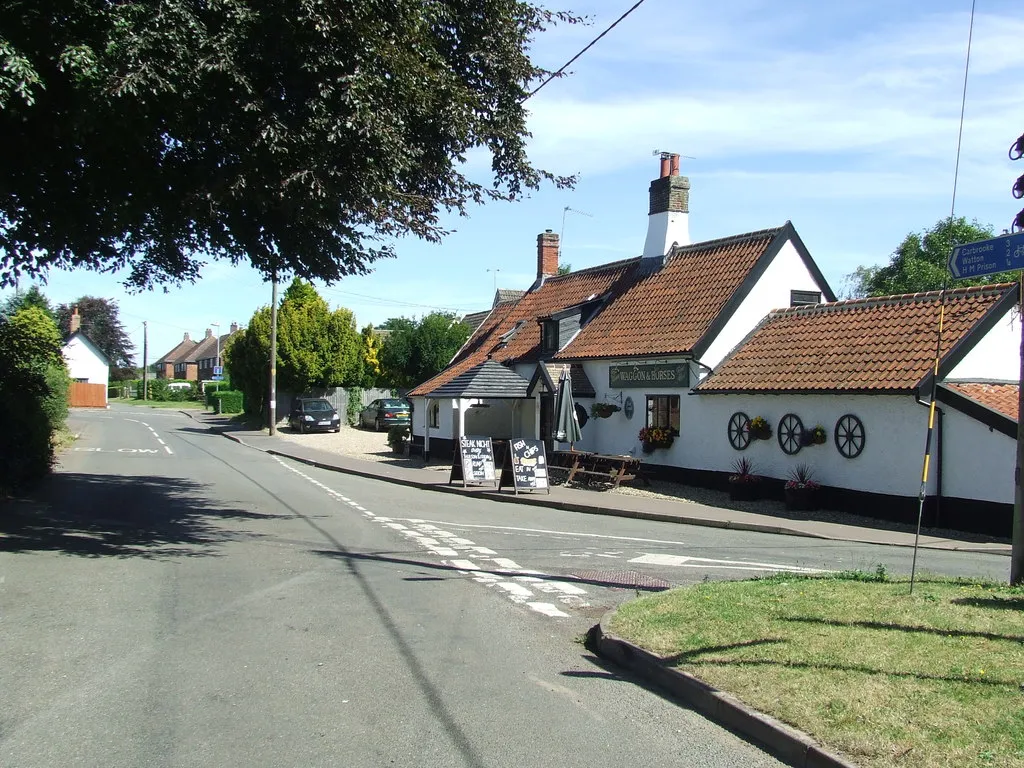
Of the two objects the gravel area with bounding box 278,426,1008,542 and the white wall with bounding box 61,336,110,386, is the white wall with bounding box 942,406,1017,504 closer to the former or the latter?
the gravel area with bounding box 278,426,1008,542

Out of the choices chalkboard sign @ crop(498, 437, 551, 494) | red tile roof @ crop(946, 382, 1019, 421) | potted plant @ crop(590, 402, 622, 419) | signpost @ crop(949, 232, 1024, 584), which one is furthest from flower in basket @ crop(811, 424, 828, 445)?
signpost @ crop(949, 232, 1024, 584)

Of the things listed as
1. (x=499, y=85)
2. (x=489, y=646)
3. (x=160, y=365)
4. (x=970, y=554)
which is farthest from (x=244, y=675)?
(x=160, y=365)

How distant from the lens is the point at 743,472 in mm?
19531

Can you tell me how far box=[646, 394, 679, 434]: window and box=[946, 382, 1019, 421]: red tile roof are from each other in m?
7.25

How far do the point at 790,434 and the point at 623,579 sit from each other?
9.89 m

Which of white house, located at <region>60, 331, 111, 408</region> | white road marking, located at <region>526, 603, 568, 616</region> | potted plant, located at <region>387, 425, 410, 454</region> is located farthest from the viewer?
white house, located at <region>60, 331, 111, 408</region>

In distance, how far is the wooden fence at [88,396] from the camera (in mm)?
74250

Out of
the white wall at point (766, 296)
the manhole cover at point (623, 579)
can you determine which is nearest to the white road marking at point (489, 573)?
the manhole cover at point (623, 579)

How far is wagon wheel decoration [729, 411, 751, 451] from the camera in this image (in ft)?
65.7

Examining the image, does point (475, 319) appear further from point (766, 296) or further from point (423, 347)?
point (766, 296)

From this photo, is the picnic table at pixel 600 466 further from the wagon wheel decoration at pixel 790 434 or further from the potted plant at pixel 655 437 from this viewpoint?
the wagon wheel decoration at pixel 790 434

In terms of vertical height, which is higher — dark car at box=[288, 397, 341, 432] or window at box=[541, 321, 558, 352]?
window at box=[541, 321, 558, 352]

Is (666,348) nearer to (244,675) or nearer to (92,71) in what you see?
(92,71)

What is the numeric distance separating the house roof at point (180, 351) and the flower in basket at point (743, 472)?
127359 mm
